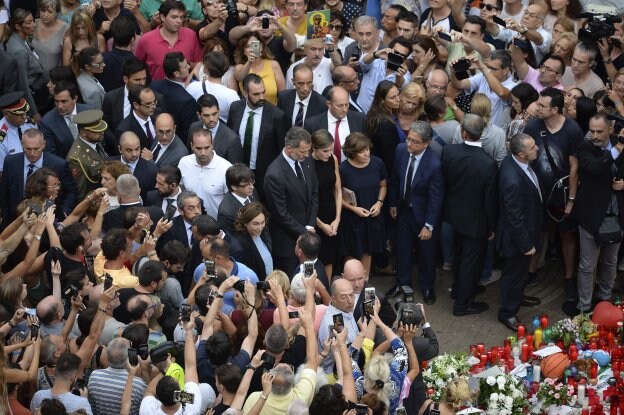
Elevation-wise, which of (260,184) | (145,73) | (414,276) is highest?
(145,73)

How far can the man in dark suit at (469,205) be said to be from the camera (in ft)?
38.6

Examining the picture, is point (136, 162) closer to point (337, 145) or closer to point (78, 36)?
point (337, 145)

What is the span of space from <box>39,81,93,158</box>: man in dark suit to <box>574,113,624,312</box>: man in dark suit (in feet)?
15.8

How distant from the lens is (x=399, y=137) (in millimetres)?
12477

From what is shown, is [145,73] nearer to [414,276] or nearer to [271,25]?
[271,25]

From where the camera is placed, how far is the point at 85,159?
11648 millimetres

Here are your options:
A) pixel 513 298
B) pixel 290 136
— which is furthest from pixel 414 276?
pixel 290 136

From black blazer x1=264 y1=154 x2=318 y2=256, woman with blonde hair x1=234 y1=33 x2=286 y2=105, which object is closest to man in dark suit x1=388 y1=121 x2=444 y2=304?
black blazer x1=264 y1=154 x2=318 y2=256

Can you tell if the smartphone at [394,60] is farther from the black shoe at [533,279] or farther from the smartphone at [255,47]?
the black shoe at [533,279]

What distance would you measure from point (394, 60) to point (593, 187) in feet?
8.18

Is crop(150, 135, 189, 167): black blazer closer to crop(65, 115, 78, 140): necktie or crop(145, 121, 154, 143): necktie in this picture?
crop(145, 121, 154, 143): necktie

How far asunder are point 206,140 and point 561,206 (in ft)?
11.3

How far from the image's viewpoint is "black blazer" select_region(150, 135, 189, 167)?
11.9m

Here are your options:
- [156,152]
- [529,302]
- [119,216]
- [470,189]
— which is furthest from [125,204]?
[529,302]
